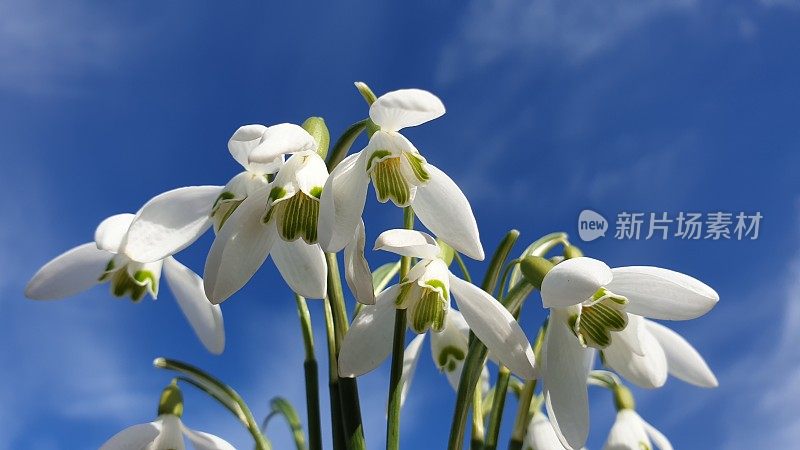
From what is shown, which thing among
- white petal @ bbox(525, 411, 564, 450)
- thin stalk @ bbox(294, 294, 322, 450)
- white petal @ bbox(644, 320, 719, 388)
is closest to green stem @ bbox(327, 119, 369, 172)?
thin stalk @ bbox(294, 294, 322, 450)

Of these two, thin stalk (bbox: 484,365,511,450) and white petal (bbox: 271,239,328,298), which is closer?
white petal (bbox: 271,239,328,298)

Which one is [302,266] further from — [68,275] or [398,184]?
[68,275]

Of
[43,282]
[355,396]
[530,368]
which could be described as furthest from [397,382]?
[43,282]

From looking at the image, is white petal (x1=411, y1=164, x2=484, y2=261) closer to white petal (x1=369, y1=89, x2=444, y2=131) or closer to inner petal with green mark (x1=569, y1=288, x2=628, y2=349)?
white petal (x1=369, y1=89, x2=444, y2=131)

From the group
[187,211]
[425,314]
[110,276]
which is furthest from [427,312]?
[110,276]

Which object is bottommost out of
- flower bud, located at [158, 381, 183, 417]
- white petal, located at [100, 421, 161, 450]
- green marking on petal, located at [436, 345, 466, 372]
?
white petal, located at [100, 421, 161, 450]

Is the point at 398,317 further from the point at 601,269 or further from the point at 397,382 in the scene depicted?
the point at 601,269
